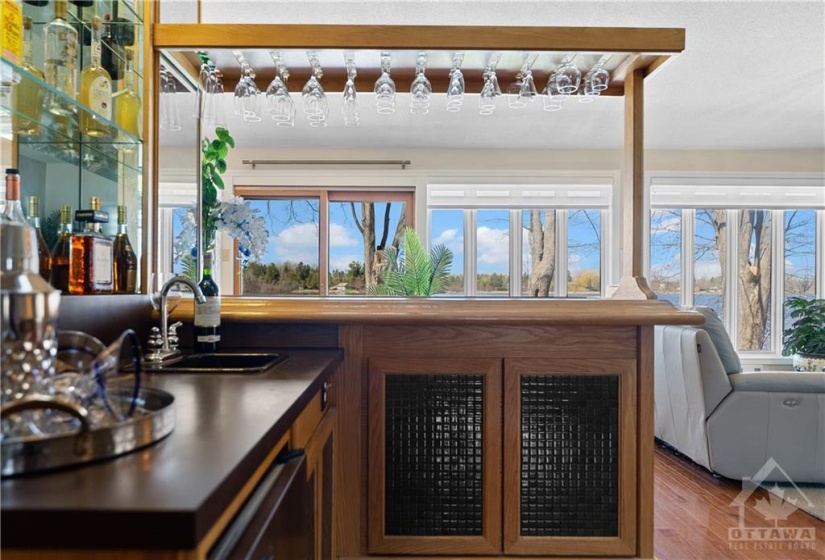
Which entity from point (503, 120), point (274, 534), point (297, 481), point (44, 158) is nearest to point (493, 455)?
point (297, 481)

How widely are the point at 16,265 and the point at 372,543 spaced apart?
50.0 inches

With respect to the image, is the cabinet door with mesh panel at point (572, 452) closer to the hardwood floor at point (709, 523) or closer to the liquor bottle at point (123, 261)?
the hardwood floor at point (709, 523)

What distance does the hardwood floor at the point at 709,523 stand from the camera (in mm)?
1940

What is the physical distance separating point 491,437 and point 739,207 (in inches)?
188

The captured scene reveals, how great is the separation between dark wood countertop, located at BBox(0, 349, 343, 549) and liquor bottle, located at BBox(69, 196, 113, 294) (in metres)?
0.70

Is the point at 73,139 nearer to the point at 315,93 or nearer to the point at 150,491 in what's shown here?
the point at 315,93

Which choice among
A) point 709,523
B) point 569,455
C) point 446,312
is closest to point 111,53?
point 446,312

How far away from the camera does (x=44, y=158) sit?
50.6 inches

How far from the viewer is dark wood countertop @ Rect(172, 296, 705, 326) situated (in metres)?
1.47

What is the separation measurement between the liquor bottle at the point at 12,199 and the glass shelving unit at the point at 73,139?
20 centimetres

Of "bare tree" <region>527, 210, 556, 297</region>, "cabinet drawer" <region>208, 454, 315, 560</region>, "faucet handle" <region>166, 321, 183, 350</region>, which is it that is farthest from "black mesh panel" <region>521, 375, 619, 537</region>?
"bare tree" <region>527, 210, 556, 297</region>

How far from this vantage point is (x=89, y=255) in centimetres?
127

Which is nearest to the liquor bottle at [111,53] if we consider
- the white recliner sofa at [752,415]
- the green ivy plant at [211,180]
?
the green ivy plant at [211,180]

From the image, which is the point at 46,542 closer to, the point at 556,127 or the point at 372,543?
the point at 372,543
